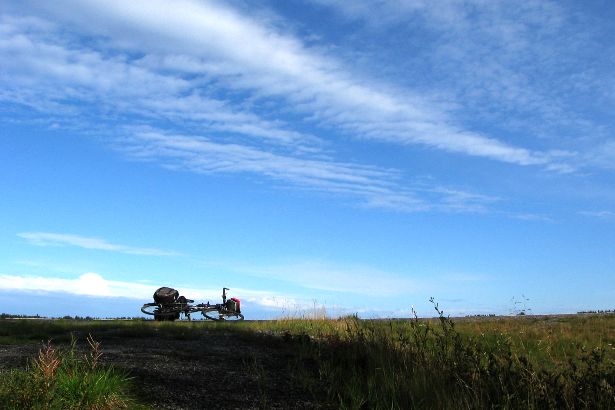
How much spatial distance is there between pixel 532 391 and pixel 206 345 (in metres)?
6.89

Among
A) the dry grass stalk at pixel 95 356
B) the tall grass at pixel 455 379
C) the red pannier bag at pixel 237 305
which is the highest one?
the red pannier bag at pixel 237 305

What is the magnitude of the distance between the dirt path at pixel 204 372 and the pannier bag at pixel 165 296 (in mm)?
13278

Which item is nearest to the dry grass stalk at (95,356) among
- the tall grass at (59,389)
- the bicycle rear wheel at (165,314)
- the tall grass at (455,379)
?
the tall grass at (59,389)

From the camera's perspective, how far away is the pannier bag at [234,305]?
82.9 ft

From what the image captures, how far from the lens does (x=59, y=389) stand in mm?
6020

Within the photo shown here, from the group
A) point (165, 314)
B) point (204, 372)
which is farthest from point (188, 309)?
point (204, 372)

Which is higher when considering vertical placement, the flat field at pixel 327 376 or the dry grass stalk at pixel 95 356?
the dry grass stalk at pixel 95 356

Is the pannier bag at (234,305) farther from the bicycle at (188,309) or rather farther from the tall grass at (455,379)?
the tall grass at (455,379)

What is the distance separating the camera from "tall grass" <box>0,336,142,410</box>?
5508 mm

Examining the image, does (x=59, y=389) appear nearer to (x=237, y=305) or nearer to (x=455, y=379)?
(x=455, y=379)

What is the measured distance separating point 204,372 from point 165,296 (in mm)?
17258

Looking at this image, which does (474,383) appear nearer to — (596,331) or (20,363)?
(20,363)

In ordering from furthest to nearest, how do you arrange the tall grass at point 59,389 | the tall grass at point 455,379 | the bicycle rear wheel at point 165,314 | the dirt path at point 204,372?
the bicycle rear wheel at point 165,314 < the dirt path at point 204,372 < the tall grass at point 455,379 < the tall grass at point 59,389

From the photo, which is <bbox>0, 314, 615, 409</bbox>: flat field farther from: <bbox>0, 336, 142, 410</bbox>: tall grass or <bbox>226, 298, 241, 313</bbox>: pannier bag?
<bbox>226, 298, 241, 313</bbox>: pannier bag
